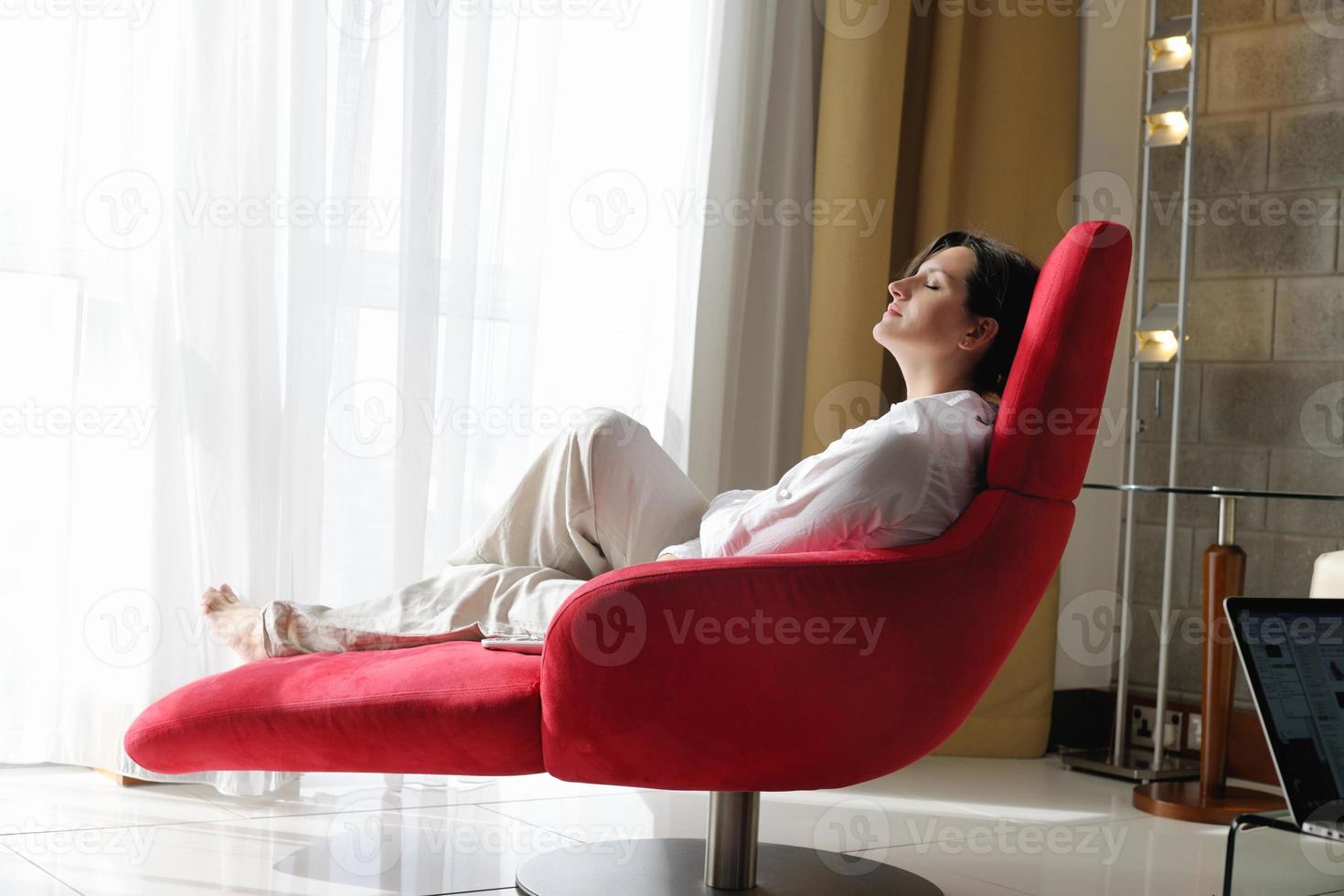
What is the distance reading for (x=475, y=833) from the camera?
2.32m

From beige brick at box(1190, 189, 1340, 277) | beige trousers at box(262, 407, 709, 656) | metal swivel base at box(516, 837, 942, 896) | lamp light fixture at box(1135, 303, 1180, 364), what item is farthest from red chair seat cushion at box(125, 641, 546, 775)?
beige brick at box(1190, 189, 1340, 277)

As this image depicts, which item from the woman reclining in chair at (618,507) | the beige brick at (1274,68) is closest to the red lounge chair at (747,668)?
the woman reclining in chair at (618,507)

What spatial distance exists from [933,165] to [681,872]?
75.0 inches

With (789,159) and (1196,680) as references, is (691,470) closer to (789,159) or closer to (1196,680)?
(789,159)

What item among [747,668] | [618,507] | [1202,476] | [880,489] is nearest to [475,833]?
[618,507]

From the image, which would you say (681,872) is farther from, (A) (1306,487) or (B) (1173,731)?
(A) (1306,487)

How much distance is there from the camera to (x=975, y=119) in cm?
333

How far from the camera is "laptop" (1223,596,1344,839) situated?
132 cm

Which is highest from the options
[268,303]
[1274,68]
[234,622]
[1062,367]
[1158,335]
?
[1274,68]

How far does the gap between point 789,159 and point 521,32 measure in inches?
28.3

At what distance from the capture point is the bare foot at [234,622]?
78.5 inches

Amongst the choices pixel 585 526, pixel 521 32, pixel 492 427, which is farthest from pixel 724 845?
pixel 521 32

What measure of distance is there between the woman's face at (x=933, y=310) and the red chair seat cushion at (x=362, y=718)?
28.6 inches

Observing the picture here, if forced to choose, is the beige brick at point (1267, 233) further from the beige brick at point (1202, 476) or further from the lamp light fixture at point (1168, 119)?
the beige brick at point (1202, 476)
